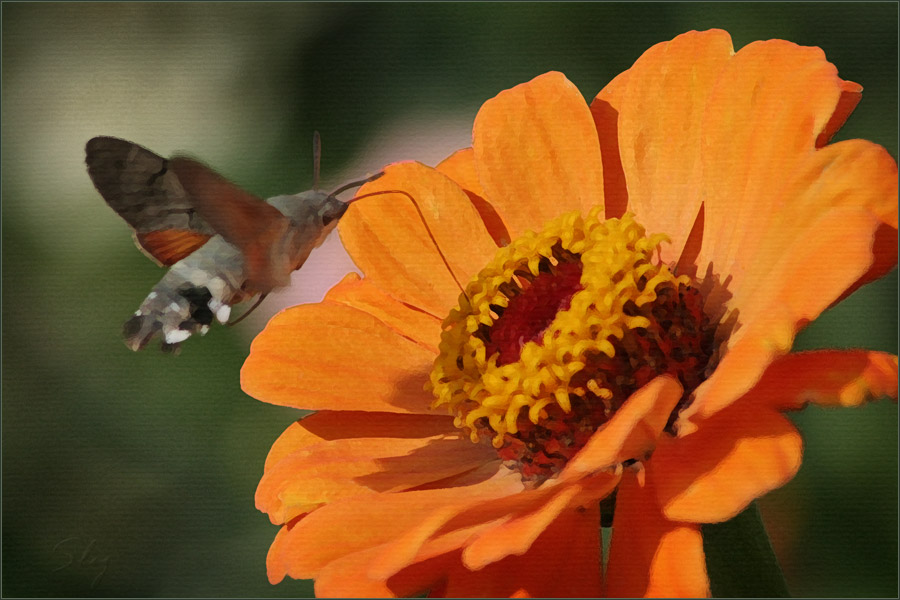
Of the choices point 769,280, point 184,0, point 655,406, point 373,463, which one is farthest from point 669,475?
point 184,0

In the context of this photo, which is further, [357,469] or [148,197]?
[148,197]

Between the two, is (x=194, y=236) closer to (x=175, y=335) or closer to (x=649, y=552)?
(x=175, y=335)

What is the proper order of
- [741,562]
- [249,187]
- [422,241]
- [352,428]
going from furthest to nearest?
1. [249,187]
2. [422,241]
3. [352,428]
4. [741,562]

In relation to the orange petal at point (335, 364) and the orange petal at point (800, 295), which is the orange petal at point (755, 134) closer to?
the orange petal at point (800, 295)

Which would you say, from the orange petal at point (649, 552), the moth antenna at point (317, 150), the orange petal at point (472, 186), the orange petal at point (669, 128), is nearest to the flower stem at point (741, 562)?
the orange petal at point (649, 552)

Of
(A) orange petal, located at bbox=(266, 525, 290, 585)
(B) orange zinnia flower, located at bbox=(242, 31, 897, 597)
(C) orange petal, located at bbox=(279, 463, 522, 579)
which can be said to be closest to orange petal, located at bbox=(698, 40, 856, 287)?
(B) orange zinnia flower, located at bbox=(242, 31, 897, 597)

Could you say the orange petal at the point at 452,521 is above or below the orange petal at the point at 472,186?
below

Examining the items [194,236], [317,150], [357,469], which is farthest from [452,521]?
[317,150]
